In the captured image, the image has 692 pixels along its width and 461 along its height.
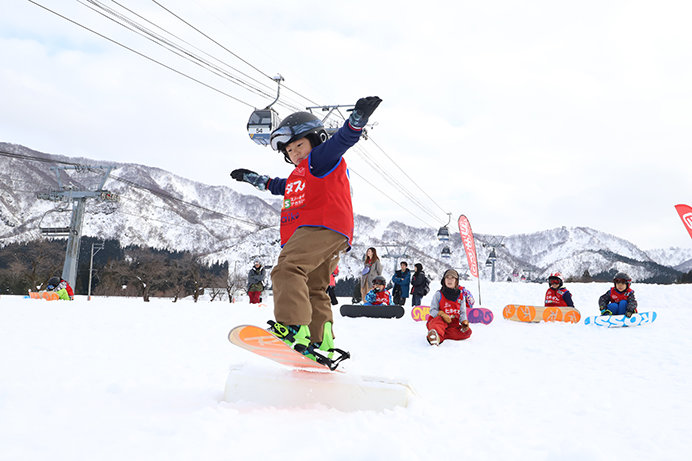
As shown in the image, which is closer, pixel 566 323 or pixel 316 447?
pixel 316 447

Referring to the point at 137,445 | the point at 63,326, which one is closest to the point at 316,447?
the point at 137,445

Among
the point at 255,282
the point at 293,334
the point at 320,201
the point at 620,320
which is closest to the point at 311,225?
the point at 320,201

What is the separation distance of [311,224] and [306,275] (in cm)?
32

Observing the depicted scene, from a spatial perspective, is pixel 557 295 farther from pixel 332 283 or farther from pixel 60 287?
pixel 60 287

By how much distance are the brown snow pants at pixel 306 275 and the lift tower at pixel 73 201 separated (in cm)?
2943

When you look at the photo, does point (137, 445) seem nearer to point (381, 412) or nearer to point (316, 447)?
point (316, 447)

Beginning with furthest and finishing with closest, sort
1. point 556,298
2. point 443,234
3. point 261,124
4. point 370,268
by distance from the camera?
point 443,234, point 261,124, point 370,268, point 556,298

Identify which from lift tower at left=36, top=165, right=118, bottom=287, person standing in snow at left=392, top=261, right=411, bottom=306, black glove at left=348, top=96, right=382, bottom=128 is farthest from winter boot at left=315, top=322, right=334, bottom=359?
lift tower at left=36, top=165, right=118, bottom=287

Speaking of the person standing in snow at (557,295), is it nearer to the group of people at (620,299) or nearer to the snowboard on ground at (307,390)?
the group of people at (620,299)

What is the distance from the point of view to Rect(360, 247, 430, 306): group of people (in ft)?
33.7

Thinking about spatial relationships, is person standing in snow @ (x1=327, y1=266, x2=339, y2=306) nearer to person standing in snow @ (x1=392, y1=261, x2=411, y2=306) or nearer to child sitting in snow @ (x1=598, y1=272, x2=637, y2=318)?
person standing in snow @ (x1=392, y1=261, x2=411, y2=306)

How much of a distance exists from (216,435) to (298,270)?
1084 mm

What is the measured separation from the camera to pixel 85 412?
79.3 inches

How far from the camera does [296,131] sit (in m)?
3.10
